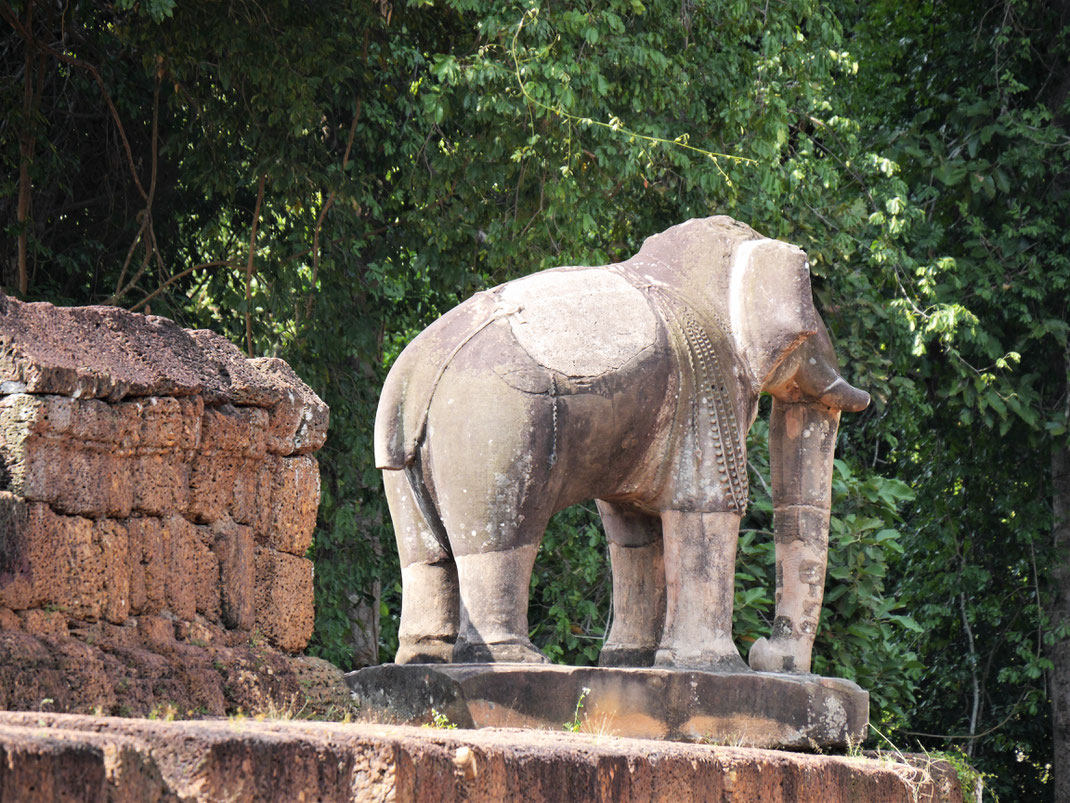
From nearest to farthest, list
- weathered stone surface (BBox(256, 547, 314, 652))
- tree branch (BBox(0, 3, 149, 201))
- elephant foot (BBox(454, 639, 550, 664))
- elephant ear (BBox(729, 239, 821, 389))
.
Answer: weathered stone surface (BBox(256, 547, 314, 652)) < elephant foot (BBox(454, 639, 550, 664)) < elephant ear (BBox(729, 239, 821, 389)) < tree branch (BBox(0, 3, 149, 201))

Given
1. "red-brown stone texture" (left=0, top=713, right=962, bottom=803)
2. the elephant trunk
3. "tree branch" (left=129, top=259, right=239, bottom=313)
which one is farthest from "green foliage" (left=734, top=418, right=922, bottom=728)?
"red-brown stone texture" (left=0, top=713, right=962, bottom=803)

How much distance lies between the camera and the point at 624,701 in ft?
17.0

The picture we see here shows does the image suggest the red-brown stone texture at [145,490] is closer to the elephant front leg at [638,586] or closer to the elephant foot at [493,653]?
the elephant foot at [493,653]

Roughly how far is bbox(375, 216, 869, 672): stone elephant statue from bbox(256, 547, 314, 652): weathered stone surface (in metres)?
0.72

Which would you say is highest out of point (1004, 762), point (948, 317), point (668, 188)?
point (668, 188)

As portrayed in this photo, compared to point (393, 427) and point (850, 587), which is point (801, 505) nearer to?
point (393, 427)

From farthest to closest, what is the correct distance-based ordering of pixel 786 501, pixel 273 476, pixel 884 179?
pixel 884 179 → pixel 786 501 → pixel 273 476

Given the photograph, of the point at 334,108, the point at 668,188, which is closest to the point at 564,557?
the point at 668,188

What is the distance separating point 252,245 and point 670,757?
19.9ft

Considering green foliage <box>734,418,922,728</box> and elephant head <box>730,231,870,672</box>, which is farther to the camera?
green foliage <box>734,418,922,728</box>

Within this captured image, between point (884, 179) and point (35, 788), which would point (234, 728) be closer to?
point (35, 788)

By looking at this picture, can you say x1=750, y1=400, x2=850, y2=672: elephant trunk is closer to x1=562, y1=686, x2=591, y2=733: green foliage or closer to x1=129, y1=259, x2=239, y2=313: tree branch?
x1=562, y1=686, x2=591, y2=733: green foliage

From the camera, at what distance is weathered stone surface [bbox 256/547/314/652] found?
439cm

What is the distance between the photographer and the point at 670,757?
4102 millimetres
